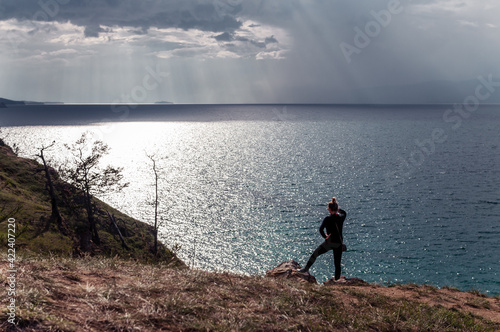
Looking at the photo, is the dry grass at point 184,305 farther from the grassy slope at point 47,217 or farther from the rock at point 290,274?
the grassy slope at point 47,217

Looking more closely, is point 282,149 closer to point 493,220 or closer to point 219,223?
point 219,223

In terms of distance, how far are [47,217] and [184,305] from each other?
31.7 metres

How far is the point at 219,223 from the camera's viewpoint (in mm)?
49312

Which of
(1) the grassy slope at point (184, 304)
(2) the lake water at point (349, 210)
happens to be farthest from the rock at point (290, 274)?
(2) the lake water at point (349, 210)

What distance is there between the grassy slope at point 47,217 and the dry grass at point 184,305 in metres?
21.5

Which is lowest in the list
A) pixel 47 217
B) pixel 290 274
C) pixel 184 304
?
pixel 47 217

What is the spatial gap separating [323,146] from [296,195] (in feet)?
195

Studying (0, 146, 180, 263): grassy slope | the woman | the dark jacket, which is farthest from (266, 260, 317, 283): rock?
(0, 146, 180, 263): grassy slope

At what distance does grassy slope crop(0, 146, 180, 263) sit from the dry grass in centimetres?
2148

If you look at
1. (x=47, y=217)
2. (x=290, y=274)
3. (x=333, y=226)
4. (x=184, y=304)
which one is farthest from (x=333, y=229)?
(x=47, y=217)

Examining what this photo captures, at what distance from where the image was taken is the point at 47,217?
3173cm

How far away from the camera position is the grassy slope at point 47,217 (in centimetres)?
2795

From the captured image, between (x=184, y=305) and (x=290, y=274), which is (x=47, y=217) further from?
(x=184, y=305)

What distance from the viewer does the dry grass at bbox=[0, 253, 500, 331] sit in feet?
16.4
